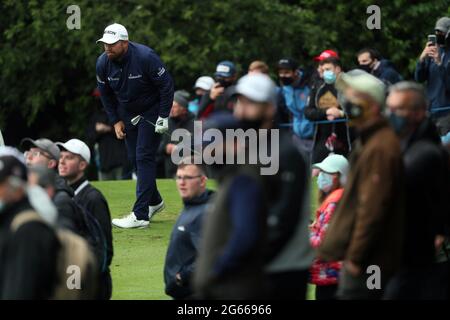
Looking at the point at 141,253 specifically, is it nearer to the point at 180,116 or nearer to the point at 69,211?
the point at 69,211

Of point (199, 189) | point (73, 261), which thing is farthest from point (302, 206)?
point (199, 189)

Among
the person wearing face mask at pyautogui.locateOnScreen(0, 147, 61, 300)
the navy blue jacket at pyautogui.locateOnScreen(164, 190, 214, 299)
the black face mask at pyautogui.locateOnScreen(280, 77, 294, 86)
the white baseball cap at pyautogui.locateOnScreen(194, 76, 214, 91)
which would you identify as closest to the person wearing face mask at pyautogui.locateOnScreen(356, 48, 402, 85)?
the black face mask at pyautogui.locateOnScreen(280, 77, 294, 86)

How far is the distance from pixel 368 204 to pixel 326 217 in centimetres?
238

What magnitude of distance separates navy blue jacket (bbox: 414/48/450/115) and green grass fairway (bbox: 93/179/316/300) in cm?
330

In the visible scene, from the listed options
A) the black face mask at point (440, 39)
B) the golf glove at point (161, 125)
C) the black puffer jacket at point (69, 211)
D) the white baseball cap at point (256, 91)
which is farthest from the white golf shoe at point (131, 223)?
the white baseball cap at point (256, 91)

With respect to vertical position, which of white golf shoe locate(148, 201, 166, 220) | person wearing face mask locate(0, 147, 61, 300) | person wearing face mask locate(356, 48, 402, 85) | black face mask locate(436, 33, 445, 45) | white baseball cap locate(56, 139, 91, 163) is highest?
black face mask locate(436, 33, 445, 45)

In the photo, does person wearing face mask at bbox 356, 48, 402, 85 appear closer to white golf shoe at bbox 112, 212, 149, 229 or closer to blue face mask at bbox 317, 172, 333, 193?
white golf shoe at bbox 112, 212, 149, 229

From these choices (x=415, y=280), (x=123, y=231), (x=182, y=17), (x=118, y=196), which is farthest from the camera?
(x=182, y=17)

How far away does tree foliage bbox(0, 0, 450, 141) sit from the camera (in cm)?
2495

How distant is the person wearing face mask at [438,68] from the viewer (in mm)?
16047

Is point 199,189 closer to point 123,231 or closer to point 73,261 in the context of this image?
point 73,261

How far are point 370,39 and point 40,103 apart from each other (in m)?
6.35

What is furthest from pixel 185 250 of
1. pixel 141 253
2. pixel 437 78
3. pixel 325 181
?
pixel 437 78

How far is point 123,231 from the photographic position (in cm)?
1534
